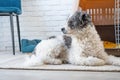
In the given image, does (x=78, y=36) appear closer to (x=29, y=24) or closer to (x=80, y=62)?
(x=80, y=62)

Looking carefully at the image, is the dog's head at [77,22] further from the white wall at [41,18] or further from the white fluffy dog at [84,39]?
the white wall at [41,18]

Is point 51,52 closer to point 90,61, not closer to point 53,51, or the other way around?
point 53,51

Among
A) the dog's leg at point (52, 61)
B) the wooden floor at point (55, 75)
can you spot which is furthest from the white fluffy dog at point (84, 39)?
the wooden floor at point (55, 75)

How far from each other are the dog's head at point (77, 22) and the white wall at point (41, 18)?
1384 mm

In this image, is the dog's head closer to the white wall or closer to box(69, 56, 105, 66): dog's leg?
box(69, 56, 105, 66): dog's leg

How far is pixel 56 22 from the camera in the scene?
3465 mm

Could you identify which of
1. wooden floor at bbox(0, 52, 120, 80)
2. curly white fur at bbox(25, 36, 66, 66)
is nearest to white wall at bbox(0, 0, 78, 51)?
curly white fur at bbox(25, 36, 66, 66)

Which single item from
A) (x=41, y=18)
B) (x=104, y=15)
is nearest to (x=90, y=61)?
(x=104, y=15)

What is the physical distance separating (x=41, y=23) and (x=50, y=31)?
16cm

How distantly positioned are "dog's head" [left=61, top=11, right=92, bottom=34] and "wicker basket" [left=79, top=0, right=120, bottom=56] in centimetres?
95

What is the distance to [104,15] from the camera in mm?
3102

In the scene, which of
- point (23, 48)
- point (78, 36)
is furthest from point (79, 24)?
point (23, 48)

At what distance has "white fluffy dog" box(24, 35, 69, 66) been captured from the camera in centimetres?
213

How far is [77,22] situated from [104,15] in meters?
1.16
